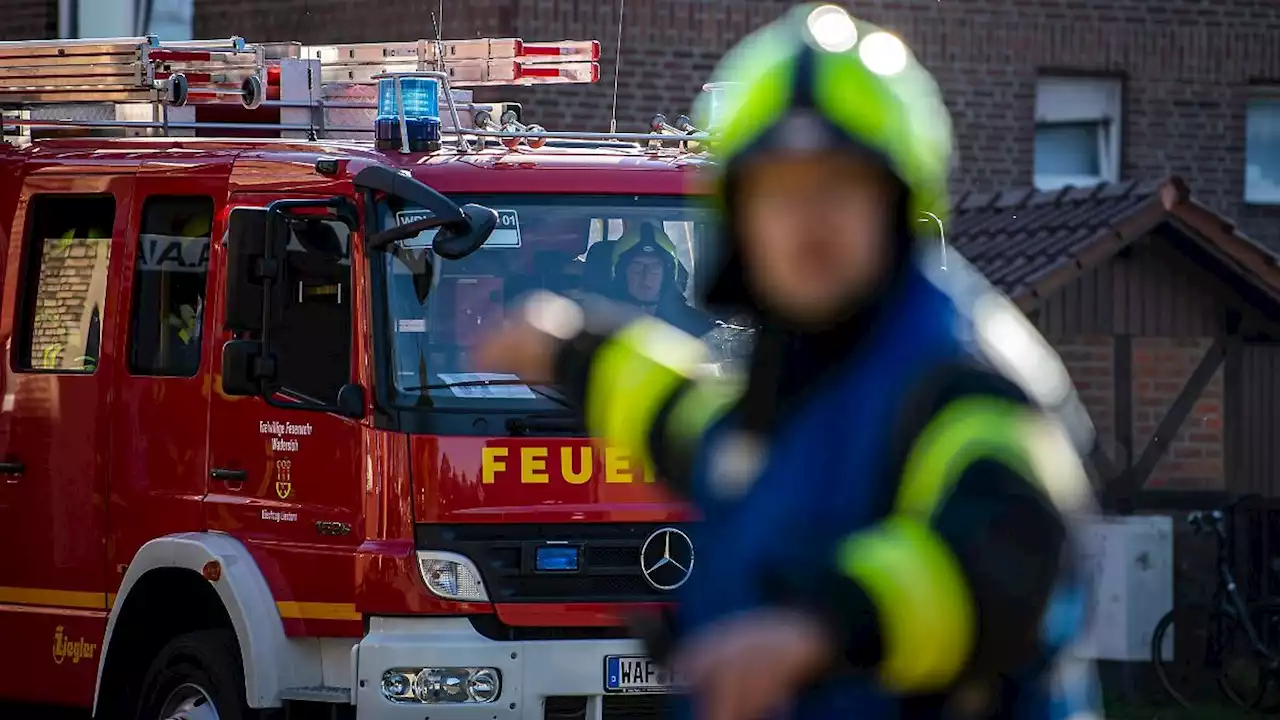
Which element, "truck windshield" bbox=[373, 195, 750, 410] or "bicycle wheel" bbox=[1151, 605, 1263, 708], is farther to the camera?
"bicycle wheel" bbox=[1151, 605, 1263, 708]

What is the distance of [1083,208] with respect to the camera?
53.7 feet

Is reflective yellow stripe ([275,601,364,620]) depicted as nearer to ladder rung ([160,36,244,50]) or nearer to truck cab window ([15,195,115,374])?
truck cab window ([15,195,115,374])

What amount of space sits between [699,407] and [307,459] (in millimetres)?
5423

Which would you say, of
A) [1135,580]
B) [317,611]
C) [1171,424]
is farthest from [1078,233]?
[317,611]

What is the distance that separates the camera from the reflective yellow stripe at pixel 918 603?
2162 millimetres

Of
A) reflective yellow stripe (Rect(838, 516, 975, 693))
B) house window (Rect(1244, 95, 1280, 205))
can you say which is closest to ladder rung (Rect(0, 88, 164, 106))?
reflective yellow stripe (Rect(838, 516, 975, 693))

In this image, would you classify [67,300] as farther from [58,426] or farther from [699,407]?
[699,407]

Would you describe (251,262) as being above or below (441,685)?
above

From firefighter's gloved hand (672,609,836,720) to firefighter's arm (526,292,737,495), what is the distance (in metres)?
0.51

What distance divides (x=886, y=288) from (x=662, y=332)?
2.04 ft

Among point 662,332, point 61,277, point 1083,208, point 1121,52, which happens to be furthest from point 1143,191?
point 662,332

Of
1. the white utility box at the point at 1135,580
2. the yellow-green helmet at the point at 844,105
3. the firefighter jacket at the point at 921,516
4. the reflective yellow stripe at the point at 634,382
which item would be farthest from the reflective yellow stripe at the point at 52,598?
the white utility box at the point at 1135,580

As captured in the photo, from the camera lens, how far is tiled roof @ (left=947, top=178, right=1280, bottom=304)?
1555 centimetres

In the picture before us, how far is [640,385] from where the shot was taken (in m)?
2.83
